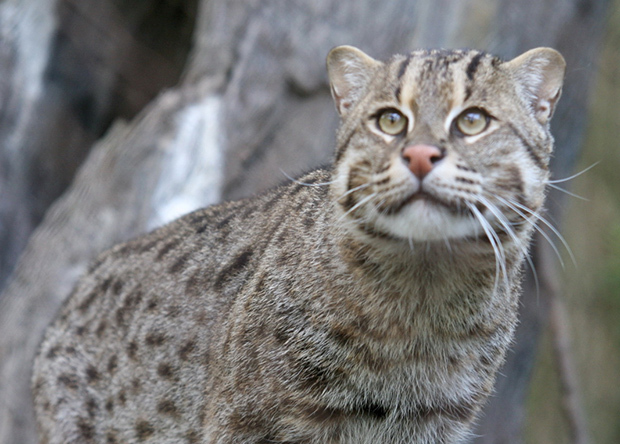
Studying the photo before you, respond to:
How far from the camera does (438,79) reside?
3.92 m

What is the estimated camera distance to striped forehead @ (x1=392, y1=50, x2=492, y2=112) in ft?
12.7

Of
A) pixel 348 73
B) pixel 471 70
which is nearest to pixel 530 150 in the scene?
pixel 471 70

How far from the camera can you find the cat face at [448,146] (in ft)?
11.9

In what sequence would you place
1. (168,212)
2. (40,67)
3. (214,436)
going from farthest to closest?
(40,67) → (168,212) → (214,436)

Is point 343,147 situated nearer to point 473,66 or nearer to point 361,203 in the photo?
point 361,203

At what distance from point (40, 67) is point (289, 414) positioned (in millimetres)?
7543

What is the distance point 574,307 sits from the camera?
544 inches

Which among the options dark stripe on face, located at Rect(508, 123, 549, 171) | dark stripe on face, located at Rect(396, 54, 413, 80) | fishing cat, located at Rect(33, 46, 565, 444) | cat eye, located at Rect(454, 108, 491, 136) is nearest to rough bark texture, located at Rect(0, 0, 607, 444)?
fishing cat, located at Rect(33, 46, 565, 444)

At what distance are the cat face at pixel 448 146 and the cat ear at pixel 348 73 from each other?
0.61 feet

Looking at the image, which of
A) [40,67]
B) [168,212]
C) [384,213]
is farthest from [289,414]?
[40,67]

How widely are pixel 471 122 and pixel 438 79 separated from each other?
0.28 meters

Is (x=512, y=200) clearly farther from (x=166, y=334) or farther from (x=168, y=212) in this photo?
(x=168, y=212)

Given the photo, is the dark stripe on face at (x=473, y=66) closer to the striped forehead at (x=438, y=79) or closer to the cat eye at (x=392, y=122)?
the striped forehead at (x=438, y=79)

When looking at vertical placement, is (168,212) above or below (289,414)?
above
